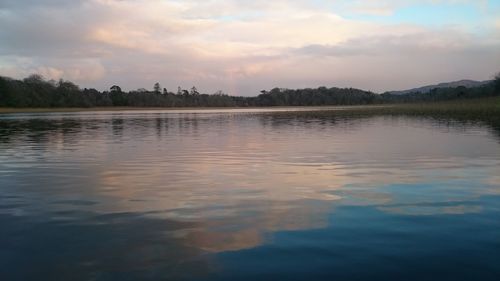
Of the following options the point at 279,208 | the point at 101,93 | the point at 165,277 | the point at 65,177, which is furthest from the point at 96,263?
the point at 101,93

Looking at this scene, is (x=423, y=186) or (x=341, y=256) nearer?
(x=341, y=256)

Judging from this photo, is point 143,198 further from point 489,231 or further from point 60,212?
point 489,231

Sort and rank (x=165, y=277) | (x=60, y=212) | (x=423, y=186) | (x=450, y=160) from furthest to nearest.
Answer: (x=450, y=160)
(x=423, y=186)
(x=60, y=212)
(x=165, y=277)

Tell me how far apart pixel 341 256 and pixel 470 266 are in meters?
1.78

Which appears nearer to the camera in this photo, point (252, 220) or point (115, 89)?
point (252, 220)

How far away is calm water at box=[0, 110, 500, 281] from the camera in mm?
6507

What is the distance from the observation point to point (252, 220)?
29.5 ft

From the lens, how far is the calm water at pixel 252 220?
6.51 metres

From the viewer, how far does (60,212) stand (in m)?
9.78

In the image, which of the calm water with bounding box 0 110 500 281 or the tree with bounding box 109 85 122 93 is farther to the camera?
the tree with bounding box 109 85 122 93

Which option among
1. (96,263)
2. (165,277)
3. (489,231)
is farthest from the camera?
(489,231)

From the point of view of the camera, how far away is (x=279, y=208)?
32.8ft

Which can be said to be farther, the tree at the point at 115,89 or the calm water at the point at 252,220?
the tree at the point at 115,89

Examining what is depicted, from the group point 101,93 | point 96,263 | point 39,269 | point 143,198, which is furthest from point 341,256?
point 101,93
